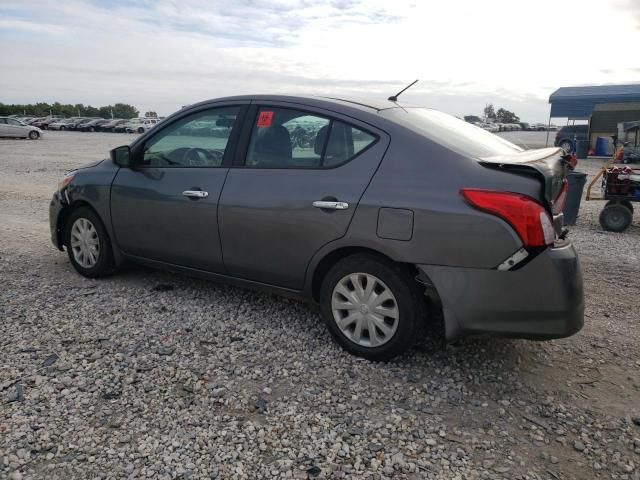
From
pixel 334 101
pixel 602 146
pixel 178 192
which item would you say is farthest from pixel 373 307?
pixel 602 146

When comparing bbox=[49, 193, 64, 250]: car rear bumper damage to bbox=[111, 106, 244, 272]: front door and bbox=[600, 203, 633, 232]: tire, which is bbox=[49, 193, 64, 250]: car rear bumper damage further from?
bbox=[600, 203, 633, 232]: tire

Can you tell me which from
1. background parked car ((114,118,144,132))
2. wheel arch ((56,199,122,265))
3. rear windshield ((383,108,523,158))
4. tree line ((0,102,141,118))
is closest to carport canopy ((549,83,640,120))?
rear windshield ((383,108,523,158))

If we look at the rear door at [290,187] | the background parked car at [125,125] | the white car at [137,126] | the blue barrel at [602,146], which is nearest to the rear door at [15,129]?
the white car at [137,126]

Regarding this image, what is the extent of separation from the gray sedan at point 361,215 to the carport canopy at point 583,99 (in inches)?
1343

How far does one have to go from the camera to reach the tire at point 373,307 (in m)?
3.30

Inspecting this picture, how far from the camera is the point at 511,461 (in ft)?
8.52

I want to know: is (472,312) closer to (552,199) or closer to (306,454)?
(552,199)

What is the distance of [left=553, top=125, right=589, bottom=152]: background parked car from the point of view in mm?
27998

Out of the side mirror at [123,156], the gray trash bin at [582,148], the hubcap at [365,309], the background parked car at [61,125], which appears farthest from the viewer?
the background parked car at [61,125]

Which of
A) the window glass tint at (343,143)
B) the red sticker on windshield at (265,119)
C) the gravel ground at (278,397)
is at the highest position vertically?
the red sticker on windshield at (265,119)

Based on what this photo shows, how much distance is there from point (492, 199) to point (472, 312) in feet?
2.18

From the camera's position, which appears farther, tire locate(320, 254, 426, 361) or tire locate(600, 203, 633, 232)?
tire locate(600, 203, 633, 232)

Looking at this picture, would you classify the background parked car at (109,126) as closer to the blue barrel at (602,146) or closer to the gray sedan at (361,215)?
the blue barrel at (602,146)

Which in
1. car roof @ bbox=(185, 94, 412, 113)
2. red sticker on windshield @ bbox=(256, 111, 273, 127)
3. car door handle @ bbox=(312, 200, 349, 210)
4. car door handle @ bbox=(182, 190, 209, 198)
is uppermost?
car roof @ bbox=(185, 94, 412, 113)
